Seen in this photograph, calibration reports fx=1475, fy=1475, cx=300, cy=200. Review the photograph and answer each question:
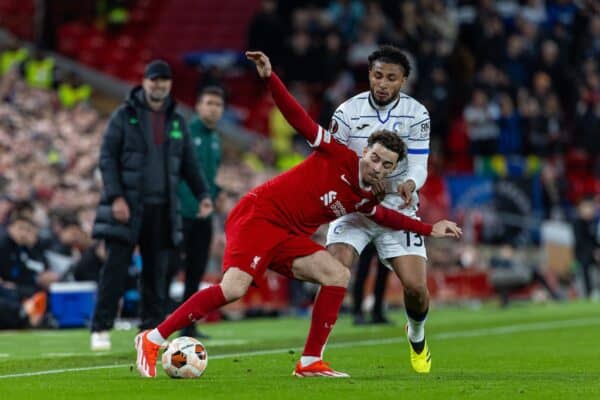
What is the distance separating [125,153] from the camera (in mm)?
12477

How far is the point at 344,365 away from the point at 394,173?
1507 millimetres

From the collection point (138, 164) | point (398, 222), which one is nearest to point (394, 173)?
point (398, 222)

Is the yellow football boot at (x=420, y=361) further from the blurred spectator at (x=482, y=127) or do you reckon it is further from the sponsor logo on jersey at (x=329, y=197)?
the blurred spectator at (x=482, y=127)

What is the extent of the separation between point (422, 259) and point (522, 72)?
21.7 metres

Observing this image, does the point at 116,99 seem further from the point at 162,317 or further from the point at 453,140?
the point at 162,317

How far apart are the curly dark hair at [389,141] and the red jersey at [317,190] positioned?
0.23 meters

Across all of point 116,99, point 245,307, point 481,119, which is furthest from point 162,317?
point 481,119

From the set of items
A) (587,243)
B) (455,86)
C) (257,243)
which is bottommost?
(257,243)

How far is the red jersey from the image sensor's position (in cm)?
936

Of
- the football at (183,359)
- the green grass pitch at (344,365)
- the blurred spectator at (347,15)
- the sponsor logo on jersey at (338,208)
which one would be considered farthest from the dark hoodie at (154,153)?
the blurred spectator at (347,15)

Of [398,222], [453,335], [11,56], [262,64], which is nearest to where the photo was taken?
[262,64]

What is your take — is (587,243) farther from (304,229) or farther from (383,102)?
(304,229)

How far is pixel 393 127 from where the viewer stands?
10188mm

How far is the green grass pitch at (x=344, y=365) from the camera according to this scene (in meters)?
8.39
